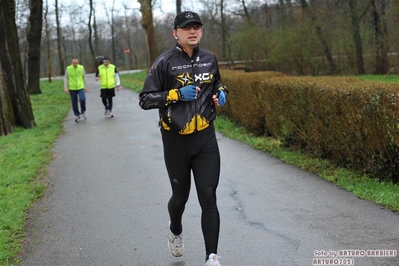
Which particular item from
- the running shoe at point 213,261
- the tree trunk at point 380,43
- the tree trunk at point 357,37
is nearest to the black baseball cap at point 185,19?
the running shoe at point 213,261

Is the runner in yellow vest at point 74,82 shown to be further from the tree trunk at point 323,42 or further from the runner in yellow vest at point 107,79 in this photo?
the tree trunk at point 323,42

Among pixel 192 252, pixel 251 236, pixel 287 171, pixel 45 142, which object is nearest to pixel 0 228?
pixel 192 252

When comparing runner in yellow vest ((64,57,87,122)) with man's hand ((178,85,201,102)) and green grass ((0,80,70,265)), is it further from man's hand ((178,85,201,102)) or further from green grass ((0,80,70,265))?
man's hand ((178,85,201,102))

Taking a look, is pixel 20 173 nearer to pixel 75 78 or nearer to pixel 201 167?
pixel 201 167

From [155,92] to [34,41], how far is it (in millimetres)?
27272

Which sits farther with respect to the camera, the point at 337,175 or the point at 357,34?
the point at 357,34

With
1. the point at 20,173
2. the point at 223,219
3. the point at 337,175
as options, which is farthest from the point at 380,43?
the point at 223,219

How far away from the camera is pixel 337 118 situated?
7.95m

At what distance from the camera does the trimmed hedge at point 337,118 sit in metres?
6.91

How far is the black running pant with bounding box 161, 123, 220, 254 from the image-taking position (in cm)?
444

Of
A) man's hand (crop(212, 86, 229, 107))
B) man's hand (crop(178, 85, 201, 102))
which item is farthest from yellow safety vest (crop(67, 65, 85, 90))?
man's hand (crop(178, 85, 201, 102))

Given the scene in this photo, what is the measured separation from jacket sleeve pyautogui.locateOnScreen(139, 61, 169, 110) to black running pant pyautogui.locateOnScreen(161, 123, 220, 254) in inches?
10.9

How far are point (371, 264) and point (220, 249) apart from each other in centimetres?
136

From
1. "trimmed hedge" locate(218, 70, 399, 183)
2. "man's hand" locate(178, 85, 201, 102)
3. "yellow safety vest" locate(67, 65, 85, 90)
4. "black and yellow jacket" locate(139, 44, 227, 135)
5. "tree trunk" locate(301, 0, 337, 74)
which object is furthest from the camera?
"tree trunk" locate(301, 0, 337, 74)
